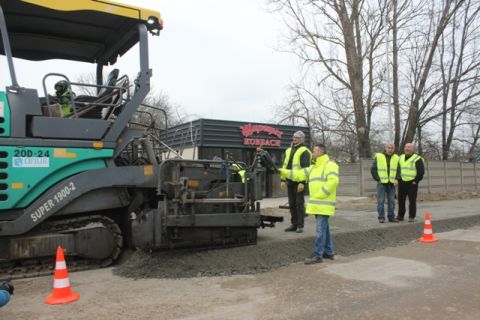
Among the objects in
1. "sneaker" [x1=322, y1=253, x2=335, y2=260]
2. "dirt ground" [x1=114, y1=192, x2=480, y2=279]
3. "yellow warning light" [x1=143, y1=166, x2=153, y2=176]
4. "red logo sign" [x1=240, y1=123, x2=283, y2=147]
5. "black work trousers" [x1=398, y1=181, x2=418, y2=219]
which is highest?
"red logo sign" [x1=240, y1=123, x2=283, y2=147]

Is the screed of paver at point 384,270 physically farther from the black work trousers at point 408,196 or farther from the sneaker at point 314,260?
the black work trousers at point 408,196

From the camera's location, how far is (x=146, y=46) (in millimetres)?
6641

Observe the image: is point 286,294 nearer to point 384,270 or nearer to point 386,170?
point 384,270

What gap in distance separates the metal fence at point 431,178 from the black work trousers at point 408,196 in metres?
8.83

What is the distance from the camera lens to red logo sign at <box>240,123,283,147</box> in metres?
19.6

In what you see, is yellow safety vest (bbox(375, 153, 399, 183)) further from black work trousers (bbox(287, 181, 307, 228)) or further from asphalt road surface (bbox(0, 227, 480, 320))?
asphalt road surface (bbox(0, 227, 480, 320))

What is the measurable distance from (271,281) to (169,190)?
1.82 m

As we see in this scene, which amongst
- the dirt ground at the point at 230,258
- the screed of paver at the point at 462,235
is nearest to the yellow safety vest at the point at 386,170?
the screed of paver at the point at 462,235

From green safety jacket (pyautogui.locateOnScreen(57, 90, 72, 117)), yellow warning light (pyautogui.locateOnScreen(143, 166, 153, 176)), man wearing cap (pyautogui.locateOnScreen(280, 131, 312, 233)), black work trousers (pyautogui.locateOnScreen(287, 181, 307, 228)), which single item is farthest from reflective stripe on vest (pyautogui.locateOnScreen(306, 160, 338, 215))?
green safety jacket (pyautogui.locateOnScreen(57, 90, 72, 117))

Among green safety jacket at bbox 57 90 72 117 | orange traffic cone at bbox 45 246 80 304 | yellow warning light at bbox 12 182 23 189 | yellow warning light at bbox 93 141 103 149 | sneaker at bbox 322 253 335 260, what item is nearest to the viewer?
orange traffic cone at bbox 45 246 80 304

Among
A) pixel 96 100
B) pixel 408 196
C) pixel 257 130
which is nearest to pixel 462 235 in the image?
pixel 408 196

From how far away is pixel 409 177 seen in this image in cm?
1060

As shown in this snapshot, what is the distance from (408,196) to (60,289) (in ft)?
26.6

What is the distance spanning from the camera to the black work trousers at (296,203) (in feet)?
27.5
